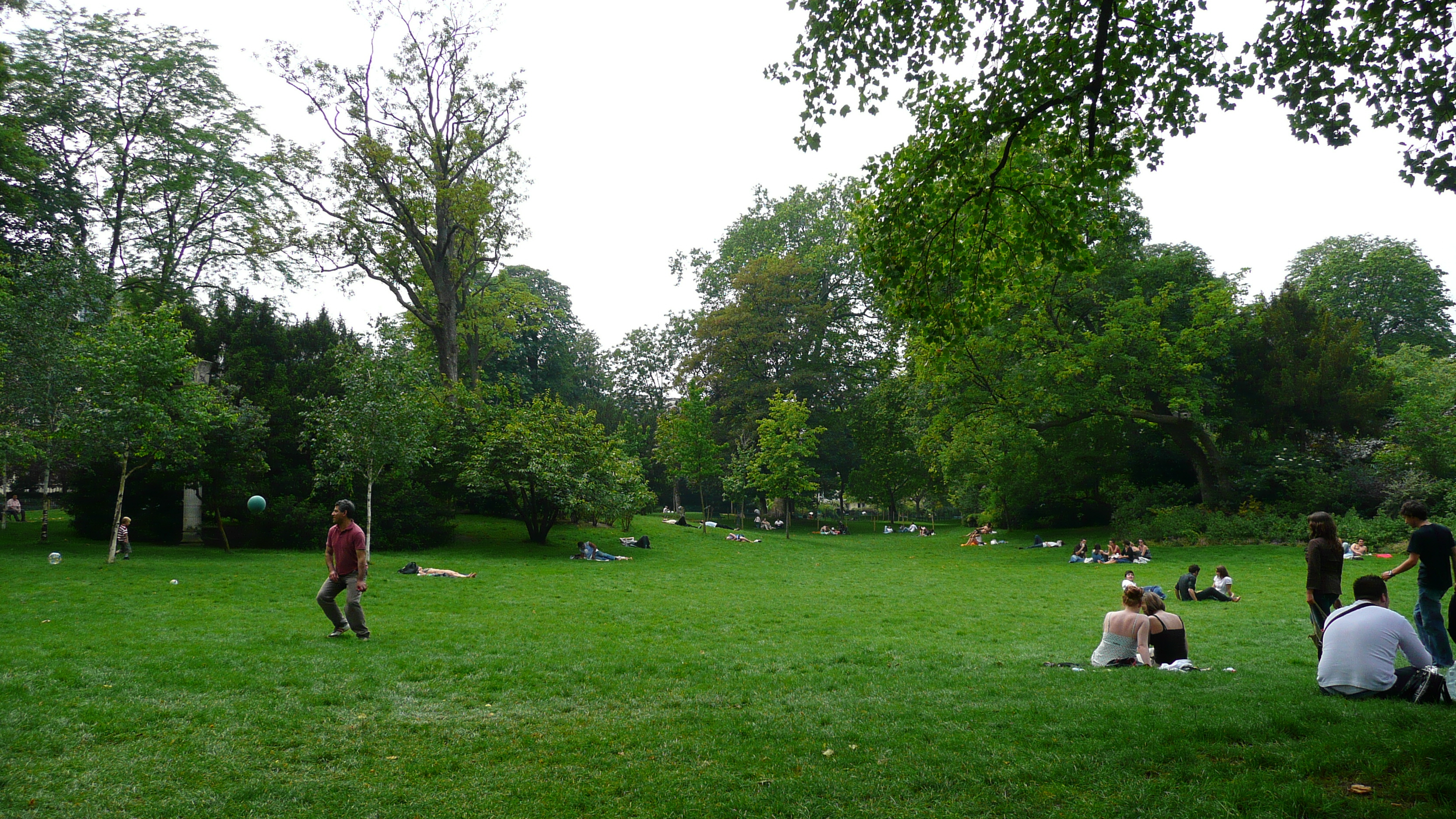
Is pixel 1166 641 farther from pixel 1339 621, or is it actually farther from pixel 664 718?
pixel 664 718

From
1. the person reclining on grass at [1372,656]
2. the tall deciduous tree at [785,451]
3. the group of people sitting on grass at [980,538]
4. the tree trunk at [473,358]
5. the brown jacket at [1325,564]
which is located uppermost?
the tree trunk at [473,358]

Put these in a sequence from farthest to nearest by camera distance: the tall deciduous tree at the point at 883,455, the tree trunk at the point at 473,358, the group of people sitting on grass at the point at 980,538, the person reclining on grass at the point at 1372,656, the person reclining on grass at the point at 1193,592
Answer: the tall deciduous tree at the point at 883,455 → the tree trunk at the point at 473,358 → the group of people sitting on grass at the point at 980,538 → the person reclining on grass at the point at 1193,592 → the person reclining on grass at the point at 1372,656

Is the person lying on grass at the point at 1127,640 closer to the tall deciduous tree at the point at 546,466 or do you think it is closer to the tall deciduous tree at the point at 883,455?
the tall deciduous tree at the point at 546,466

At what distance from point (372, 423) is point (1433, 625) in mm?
22455

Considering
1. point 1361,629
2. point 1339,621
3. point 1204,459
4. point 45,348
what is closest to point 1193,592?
point 1339,621

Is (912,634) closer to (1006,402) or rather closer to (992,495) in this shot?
(1006,402)

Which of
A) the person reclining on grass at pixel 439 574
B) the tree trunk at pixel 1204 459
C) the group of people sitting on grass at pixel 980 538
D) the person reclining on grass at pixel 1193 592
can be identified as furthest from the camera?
the group of people sitting on grass at pixel 980 538

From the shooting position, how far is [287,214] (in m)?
31.0

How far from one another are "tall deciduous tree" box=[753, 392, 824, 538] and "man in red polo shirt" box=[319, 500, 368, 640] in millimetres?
26180

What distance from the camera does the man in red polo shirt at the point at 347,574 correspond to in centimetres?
998

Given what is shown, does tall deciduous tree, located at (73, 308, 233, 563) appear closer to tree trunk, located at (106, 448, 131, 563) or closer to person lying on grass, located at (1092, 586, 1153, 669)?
tree trunk, located at (106, 448, 131, 563)

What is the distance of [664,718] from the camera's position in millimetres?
6496

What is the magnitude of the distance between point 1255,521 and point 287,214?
127ft

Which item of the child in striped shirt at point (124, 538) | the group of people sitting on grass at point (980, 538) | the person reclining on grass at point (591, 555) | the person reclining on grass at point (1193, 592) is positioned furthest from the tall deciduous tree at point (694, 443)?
the person reclining on grass at point (1193, 592)
